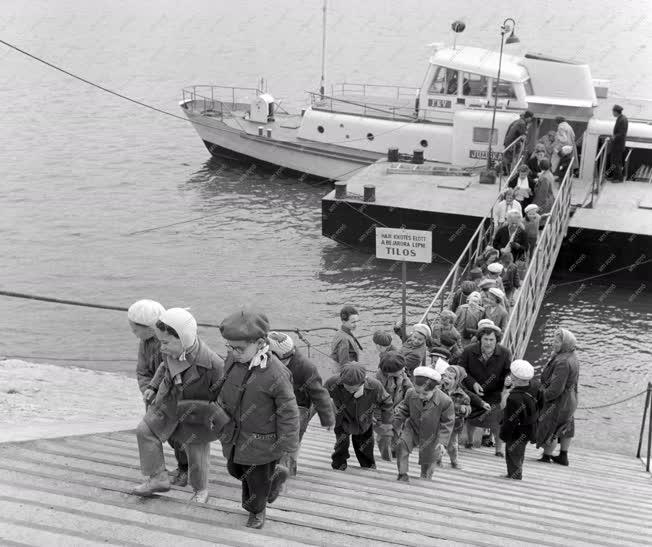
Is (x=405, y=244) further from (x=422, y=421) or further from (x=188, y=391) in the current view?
(x=188, y=391)

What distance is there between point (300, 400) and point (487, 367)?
9.81ft

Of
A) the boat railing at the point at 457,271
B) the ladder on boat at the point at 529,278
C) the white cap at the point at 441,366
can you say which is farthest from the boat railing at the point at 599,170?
the white cap at the point at 441,366

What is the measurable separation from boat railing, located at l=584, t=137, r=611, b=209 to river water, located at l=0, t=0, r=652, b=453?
262 centimetres

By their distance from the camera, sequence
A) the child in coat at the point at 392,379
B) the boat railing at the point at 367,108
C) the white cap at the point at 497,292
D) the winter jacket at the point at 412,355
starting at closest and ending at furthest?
the child in coat at the point at 392,379, the winter jacket at the point at 412,355, the white cap at the point at 497,292, the boat railing at the point at 367,108

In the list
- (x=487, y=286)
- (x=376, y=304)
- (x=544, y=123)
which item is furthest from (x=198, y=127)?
(x=487, y=286)

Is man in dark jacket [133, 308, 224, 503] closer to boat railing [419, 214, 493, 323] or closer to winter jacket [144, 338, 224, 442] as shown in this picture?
winter jacket [144, 338, 224, 442]

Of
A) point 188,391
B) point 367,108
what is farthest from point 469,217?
point 188,391

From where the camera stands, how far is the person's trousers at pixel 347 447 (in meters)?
7.04

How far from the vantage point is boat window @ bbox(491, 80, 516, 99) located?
77.8ft

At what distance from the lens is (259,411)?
15.8 ft

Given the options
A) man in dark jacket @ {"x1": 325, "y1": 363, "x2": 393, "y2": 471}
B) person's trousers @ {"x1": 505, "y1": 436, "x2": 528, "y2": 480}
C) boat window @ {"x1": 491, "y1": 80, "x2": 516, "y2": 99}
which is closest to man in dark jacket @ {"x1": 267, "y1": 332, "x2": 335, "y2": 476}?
man in dark jacket @ {"x1": 325, "y1": 363, "x2": 393, "y2": 471}

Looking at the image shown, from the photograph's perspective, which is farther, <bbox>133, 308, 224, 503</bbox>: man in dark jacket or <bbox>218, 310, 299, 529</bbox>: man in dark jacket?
<bbox>133, 308, 224, 503</bbox>: man in dark jacket

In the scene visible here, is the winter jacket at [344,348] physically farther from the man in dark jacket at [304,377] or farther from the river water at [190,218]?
the river water at [190,218]

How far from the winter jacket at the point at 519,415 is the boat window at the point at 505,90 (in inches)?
684
